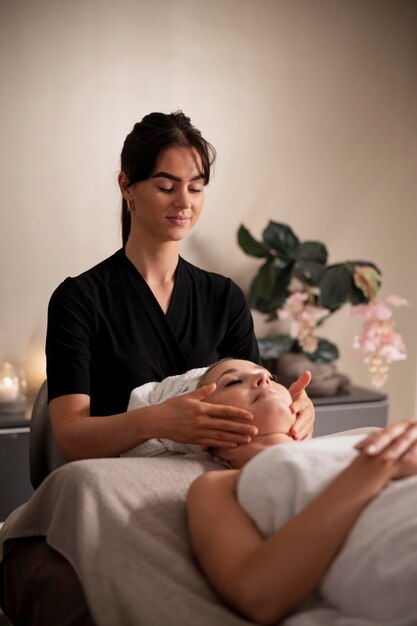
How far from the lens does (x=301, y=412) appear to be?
1736 millimetres

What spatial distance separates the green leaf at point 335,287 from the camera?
3453mm

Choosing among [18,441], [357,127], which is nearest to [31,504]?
[18,441]

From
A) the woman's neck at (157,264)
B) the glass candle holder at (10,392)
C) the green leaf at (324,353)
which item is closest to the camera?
the woman's neck at (157,264)

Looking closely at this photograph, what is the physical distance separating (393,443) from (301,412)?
1.42ft

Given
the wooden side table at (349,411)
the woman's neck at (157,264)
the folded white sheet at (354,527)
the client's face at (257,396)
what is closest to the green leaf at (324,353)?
the wooden side table at (349,411)

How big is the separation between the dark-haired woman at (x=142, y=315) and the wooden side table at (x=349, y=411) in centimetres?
134

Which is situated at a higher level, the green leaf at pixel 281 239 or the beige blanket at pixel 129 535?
the green leaf at pixel 281 239

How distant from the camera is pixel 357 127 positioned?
394 centimetres

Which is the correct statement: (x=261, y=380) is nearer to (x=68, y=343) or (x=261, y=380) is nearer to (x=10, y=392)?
(x=68, y=343)

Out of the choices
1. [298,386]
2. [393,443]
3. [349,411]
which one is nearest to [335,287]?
[349,411]

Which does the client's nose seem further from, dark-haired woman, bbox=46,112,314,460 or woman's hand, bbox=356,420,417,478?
woman's hand, bbox=356,420,417,478

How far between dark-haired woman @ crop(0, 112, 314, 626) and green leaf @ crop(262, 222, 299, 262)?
1384mm

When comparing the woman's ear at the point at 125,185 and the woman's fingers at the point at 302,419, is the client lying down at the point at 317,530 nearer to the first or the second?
the woman's fingers at the point at 302,419

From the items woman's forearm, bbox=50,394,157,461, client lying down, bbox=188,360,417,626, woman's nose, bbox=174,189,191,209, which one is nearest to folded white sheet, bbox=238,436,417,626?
client lying down, bbox=188,360,417,626
